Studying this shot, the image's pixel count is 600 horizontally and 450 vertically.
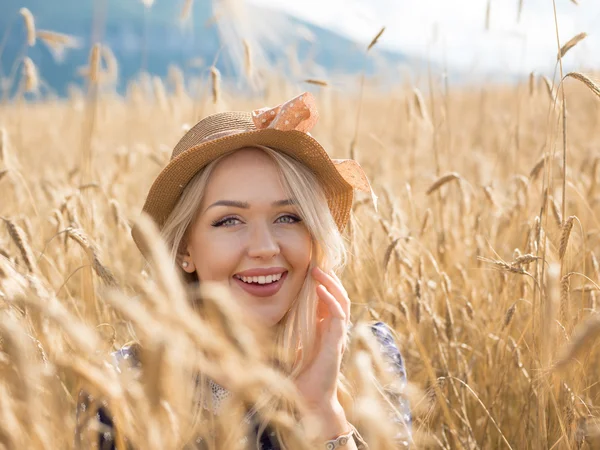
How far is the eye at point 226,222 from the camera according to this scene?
62.2 inches

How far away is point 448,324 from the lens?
5.30 feet

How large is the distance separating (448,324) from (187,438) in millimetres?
978

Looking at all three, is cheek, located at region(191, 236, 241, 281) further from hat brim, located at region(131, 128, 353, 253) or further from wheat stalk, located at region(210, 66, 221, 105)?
wheat stalk, located at region(210, 66, 221, 105)

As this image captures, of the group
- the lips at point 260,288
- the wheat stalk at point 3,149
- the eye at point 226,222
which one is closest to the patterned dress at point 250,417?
the lips at point 260,288

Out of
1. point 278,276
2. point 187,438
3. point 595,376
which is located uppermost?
point 278,276

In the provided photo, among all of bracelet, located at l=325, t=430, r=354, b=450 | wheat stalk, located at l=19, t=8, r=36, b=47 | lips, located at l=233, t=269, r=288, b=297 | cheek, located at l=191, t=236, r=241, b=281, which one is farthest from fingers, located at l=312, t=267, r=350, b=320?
wheat stalk, located at l=19, t=8, r=36, b=47

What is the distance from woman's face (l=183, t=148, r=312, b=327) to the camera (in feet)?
5.01

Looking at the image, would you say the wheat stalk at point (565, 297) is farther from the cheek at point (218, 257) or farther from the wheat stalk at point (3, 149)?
the wheat stalk at point (3, 149)

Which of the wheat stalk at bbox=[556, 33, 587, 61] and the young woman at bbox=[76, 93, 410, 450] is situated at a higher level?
the wheat stalk at bbox=[556, 33, 587, 61]

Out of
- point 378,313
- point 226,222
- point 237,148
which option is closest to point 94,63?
point 237,148

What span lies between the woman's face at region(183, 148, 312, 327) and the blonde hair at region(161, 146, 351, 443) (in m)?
0.02

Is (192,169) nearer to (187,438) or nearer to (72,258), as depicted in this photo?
(72,258)

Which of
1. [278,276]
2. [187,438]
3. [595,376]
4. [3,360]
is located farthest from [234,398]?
[595,376]

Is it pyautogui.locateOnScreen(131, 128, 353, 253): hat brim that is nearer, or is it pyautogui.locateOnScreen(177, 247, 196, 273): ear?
pyautogui.locateOnScreen(131, 128, 353, 253): hat brim
